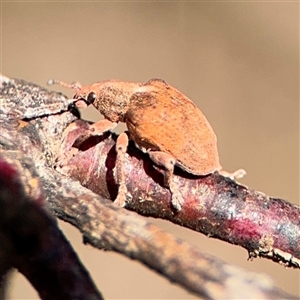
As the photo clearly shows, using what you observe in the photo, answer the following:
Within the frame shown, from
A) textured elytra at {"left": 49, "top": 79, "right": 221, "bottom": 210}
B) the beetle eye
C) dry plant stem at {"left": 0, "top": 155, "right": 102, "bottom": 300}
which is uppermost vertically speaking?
the beetle eye

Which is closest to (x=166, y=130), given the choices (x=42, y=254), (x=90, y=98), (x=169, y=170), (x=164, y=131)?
(x=164, y=131)

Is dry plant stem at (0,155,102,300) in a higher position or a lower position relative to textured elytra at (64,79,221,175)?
lower

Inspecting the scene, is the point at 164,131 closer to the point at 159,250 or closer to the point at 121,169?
the point at 121,169

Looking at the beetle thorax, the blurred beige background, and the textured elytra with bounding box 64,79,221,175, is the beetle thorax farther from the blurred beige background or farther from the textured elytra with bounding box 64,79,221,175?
the blurred beige background

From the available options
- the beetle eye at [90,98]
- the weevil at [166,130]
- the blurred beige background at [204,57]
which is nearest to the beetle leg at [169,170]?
the weevil at [166,130]

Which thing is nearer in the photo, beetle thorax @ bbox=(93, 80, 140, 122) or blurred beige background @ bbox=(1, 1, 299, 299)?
beetle thorax @ bbox=(93, 80, 140, 122)

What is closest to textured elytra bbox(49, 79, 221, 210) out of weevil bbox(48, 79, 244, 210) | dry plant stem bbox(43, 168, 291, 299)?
weevil bbox(48, 79, 244, 210)

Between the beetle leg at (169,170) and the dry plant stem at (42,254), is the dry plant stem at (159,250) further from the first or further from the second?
the beetle leg at (169,170)
